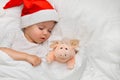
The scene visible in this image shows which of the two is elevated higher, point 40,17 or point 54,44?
point 40,17

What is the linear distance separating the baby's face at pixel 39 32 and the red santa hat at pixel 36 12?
0.02 m

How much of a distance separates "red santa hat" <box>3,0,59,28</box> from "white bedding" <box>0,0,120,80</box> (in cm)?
6

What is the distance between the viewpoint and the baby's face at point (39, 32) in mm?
1386

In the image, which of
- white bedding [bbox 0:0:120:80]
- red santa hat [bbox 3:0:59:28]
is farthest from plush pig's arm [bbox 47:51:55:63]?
red santa hat [bbox 3:0:59:28]

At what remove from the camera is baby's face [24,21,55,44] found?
1386mm

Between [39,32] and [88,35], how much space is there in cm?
25

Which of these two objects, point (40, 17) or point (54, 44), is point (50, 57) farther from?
point (40, 17)

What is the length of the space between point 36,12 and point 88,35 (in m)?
0.29

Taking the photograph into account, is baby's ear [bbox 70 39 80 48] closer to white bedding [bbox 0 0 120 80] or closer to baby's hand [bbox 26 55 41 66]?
white bedding [bbox 0 0 120 80]

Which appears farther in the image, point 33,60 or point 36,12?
point 36,12

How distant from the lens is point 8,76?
122 cm

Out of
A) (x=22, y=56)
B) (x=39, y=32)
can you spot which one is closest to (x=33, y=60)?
(x=22, y=56)

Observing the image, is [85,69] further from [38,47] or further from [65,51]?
[38,47]

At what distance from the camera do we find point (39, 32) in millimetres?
1384
